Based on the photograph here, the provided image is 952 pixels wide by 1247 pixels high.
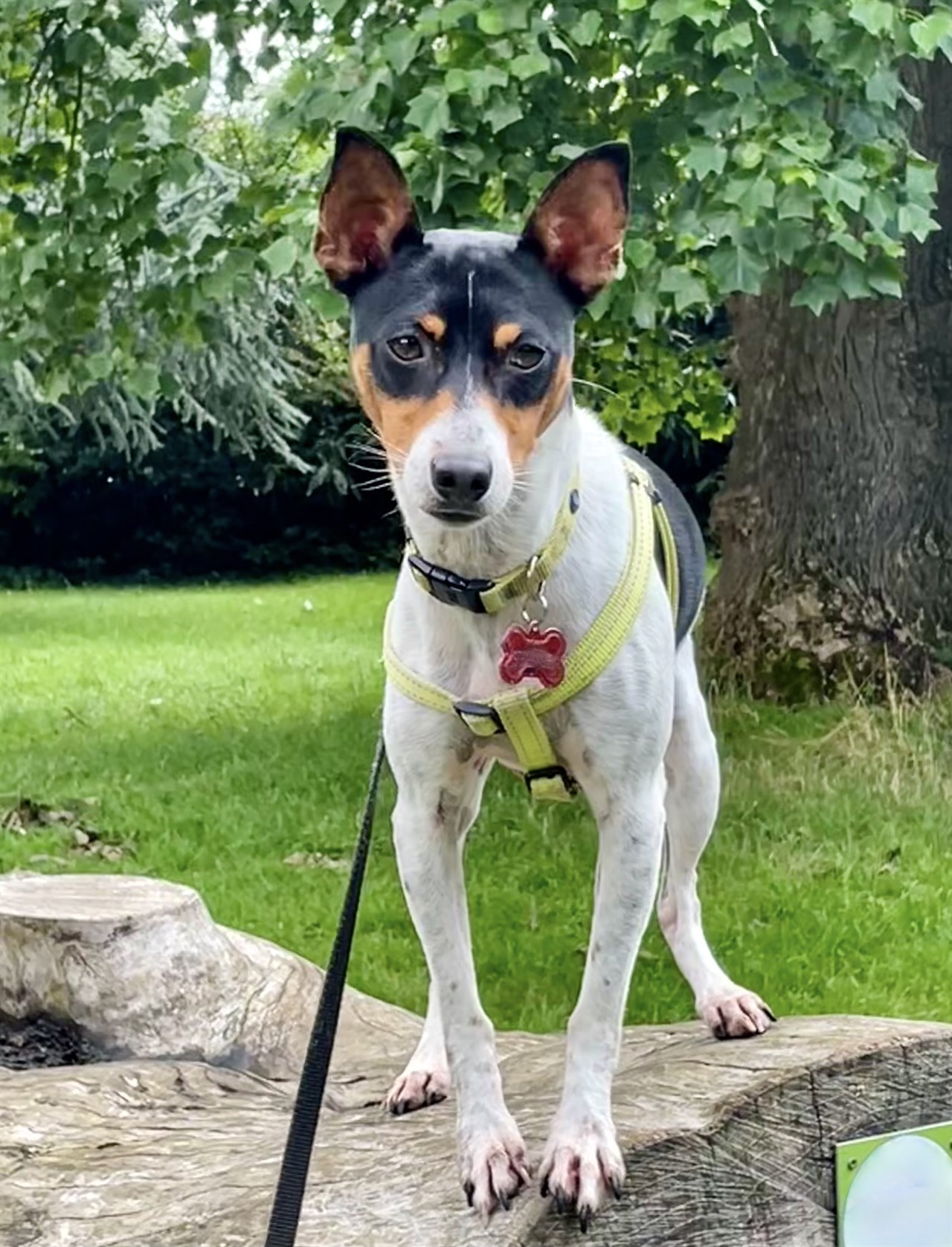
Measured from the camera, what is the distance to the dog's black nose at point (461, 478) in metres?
2.34

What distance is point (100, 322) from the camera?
282 inches

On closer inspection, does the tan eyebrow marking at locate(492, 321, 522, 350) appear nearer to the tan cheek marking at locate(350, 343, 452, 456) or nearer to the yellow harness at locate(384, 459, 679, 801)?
the tan cheek marking at locate(350, 343, 452, 456)

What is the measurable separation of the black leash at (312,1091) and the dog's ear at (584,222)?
0.92m

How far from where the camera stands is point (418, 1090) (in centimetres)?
305

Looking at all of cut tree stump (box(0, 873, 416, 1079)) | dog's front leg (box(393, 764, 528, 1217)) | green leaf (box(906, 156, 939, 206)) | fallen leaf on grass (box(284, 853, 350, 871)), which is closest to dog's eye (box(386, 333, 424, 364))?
dog's front leg (box(393, 764, 528, 1217))

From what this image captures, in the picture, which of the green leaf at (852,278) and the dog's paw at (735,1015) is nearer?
the dog's paw at (735,1015)

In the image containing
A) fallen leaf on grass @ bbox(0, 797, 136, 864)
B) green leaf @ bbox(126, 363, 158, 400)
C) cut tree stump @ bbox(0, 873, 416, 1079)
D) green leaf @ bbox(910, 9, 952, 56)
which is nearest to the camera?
cut tree stump @ bbox(0, 873, 416, 1079)

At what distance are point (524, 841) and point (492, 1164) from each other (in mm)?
3742

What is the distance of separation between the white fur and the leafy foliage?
211 cm

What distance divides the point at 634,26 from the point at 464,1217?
343cm

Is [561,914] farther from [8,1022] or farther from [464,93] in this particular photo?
[464,93]

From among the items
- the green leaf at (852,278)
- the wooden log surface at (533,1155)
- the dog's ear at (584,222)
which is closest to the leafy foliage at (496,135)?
the green leaf at (852,278)

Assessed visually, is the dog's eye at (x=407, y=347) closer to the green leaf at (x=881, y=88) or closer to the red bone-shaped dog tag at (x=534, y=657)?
the red bone-shaped dog tag at (x=534, y=657)

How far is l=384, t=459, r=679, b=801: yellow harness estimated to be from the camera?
2.62 meters
